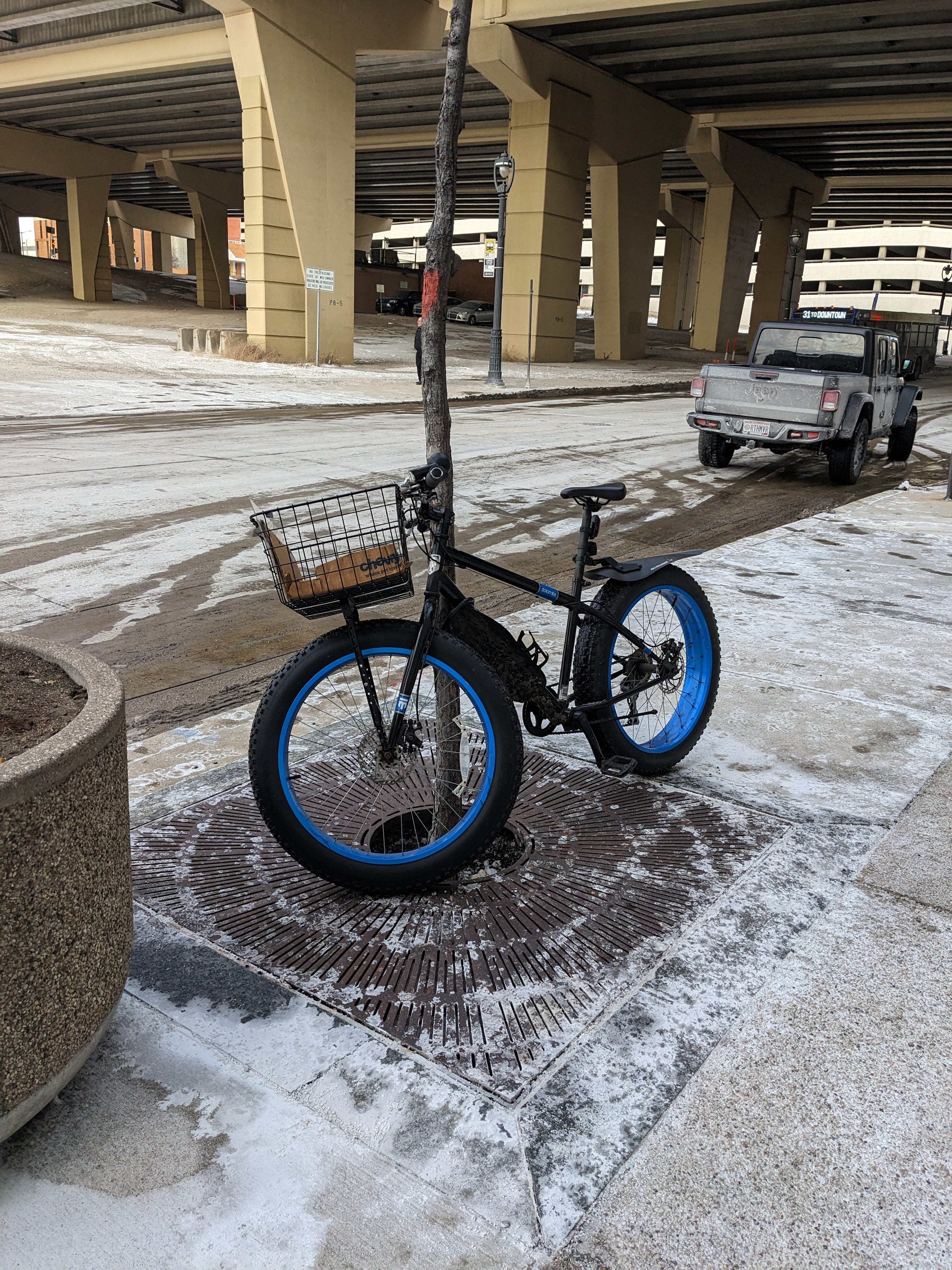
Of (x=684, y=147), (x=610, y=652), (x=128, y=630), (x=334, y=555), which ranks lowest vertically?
(x=128, y=630)

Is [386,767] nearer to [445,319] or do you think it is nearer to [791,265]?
[445,319]

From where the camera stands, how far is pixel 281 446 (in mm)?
12398

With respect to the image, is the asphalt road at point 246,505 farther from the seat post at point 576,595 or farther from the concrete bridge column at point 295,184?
the concrete bridge column at point 295,184

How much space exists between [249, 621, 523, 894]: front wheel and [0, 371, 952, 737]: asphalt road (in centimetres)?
137

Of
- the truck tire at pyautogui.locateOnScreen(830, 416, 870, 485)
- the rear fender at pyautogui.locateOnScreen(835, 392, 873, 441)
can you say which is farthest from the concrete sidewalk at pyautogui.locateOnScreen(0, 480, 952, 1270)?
the truck tire at pyautogui.locateOnScreen(830, 416, 870, 485)

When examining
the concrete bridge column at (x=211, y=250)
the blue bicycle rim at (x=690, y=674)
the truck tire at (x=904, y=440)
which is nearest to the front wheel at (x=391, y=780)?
the blue bicycle rim at (x=690, y=674)

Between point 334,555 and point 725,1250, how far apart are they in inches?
74.4

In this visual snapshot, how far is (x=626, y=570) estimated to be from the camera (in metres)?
3.67

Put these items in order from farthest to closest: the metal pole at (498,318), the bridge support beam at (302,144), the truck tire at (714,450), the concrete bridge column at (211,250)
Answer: the concrete bridge column at (211,250)
the bridge support beam at (302,144)
the metal pole at (498,318)
the truck tire at (714,450)

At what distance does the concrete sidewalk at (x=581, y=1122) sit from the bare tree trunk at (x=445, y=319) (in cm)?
86

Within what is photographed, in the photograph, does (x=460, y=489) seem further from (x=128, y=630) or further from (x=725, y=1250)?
(x=725, y=1250)

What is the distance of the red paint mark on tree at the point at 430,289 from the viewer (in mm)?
3211

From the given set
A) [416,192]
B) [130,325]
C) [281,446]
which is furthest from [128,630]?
[416,192]

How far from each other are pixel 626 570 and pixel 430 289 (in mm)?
1219
